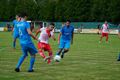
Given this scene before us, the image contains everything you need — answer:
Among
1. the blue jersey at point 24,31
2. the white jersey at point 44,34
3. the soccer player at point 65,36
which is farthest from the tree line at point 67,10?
the blue jersey at point 24,31

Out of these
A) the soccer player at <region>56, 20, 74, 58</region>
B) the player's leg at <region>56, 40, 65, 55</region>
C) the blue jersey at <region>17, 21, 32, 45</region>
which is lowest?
the player's leg at <region>56, 40, 65, 55</region>

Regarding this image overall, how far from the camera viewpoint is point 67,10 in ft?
304

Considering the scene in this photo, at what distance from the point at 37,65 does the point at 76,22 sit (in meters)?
74.6

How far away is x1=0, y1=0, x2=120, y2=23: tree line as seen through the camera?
8806 centimetres

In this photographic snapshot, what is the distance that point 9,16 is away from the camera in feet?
322

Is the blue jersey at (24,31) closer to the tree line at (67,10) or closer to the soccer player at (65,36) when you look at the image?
the soccer player at (65,36)

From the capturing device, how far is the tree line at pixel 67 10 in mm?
88062

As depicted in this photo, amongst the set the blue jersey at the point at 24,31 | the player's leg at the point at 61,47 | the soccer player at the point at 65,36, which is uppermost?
the blue jersey at the point at 24,31

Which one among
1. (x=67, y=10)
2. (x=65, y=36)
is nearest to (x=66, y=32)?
(x=65, y=36)

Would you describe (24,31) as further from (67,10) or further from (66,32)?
(67,10)

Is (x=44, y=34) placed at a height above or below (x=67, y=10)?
below

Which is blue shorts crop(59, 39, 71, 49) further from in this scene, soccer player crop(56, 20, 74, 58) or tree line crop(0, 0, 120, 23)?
tree line crop(0, 0, 120, 23)

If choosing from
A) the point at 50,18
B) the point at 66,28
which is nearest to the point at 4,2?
the point at 50,18

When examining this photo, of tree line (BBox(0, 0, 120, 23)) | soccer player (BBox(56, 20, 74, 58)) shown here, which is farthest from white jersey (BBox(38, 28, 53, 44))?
tree line (BBox(0, 0, 120, 23))
